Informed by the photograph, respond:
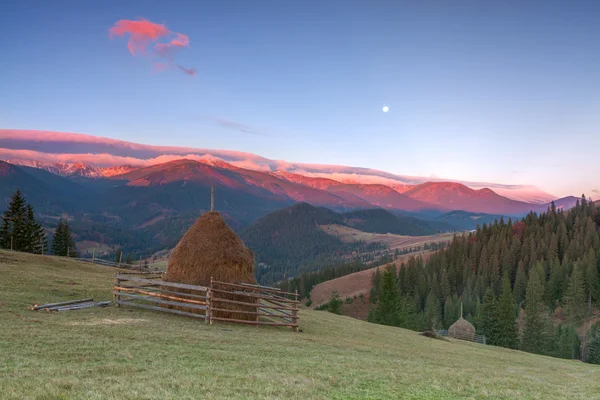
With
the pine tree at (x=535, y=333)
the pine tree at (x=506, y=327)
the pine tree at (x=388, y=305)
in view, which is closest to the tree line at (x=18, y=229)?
the pine tree at (x=388, y=305)

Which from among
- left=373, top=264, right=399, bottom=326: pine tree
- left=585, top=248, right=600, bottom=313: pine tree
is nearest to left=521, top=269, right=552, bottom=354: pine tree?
left=373, top=264, right=399, bottom=326: pine tree

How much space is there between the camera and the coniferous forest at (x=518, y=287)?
70.2 m

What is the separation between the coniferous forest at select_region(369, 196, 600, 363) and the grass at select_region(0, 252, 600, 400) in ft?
174

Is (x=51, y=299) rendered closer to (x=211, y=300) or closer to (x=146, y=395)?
(x=211, y=300)

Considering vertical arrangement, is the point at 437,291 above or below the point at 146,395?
below

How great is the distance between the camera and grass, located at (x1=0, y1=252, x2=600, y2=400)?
9523mm

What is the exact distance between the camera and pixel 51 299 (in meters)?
21.9

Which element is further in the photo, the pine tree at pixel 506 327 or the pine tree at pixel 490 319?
the pine tree at pixel 490 319

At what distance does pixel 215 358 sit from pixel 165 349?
1.78 metres

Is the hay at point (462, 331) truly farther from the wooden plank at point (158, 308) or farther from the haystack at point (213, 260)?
the wooden plank at point (158, 308)

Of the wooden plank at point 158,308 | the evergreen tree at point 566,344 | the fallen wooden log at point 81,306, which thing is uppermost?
the fallen wooden log at point 81,306

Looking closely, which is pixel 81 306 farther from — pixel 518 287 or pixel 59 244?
pixel 518 287

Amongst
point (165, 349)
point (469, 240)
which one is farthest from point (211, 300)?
point (469, 240)

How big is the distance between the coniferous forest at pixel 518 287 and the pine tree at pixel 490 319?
0.17 m
